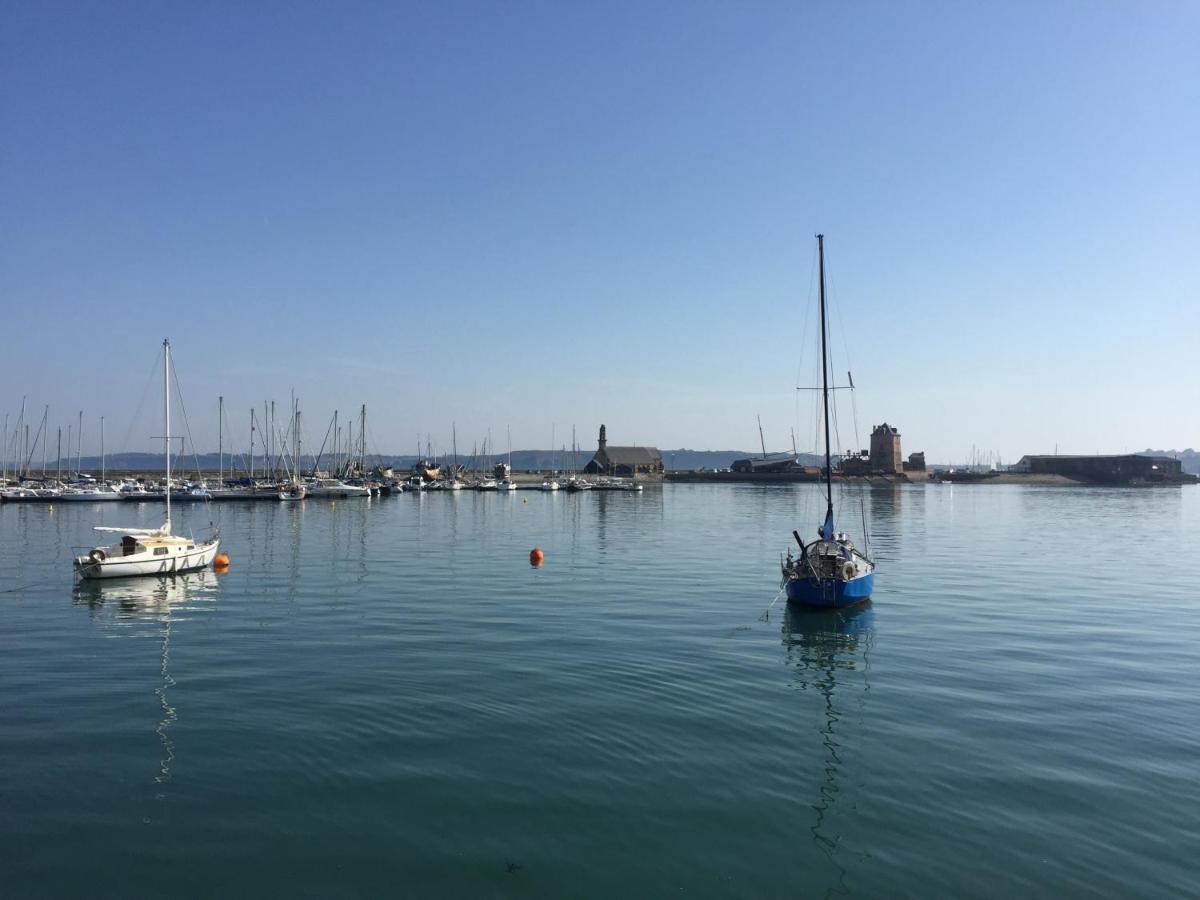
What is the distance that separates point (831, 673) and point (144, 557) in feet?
102

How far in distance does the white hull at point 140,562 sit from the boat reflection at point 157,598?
33 centimetres

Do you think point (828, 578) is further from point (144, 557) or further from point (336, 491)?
point (336, 491)

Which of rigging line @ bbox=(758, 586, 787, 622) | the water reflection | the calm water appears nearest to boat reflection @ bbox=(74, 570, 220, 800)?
the calm water

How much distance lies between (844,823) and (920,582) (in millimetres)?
27516

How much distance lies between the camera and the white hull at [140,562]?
34625 mm

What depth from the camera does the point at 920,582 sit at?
120 feet

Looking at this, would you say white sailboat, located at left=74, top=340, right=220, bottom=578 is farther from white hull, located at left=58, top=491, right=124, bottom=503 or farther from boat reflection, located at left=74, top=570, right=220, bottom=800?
white hull, located at left=58, top=491, right=124, bottom=503

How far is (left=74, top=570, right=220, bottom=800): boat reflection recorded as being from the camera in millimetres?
23203

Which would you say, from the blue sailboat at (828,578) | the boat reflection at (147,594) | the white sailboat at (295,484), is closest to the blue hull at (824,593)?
the blue sailboat at (828,578)

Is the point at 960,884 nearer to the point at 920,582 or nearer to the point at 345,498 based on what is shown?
the point at 920,582

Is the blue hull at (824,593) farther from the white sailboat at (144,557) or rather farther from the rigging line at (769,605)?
the white sailboat at (144,557)

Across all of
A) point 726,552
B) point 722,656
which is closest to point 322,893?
point 722,656

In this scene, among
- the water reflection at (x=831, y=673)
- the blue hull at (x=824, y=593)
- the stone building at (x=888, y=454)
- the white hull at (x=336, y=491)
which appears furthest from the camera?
the stone building at (x=888, y=454)

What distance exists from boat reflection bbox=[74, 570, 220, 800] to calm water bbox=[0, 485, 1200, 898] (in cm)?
26
